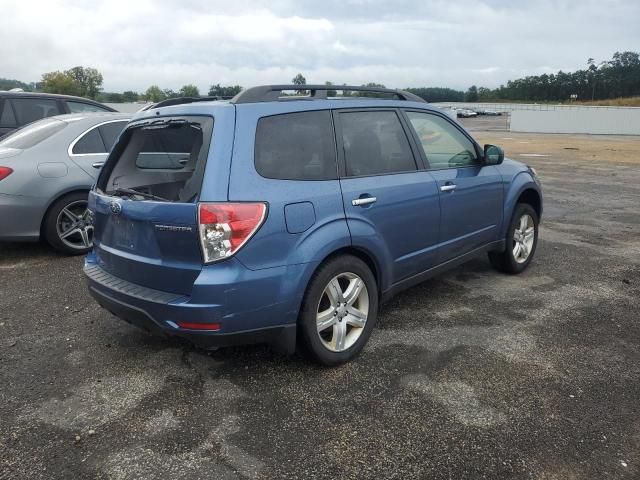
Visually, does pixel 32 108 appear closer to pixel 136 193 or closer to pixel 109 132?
pixel 109 132

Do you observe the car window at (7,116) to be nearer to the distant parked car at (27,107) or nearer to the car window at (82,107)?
the distant parked car at (27,107)

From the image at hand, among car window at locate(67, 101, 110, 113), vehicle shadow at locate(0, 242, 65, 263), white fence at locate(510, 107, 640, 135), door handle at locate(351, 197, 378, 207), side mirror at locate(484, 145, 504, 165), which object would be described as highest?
car window at locate(67, 101, 110, 113)

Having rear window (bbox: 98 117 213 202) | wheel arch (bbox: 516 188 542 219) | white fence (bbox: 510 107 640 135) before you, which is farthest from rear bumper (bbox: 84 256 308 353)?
white fence (bbox: 510 107 640 135)

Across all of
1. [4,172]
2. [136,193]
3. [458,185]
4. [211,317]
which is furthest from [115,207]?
[4,172]

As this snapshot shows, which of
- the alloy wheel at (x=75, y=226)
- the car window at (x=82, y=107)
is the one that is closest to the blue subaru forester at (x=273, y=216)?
the alloy wheel at (x=75, y=226)

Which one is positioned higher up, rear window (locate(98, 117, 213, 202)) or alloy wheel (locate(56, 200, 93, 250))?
rear window (locate(98, 117, 213, 202))

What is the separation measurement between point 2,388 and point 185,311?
1.38m

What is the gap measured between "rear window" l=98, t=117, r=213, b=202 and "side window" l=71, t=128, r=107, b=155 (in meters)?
2.54

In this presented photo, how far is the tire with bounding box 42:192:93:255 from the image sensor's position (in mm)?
5934

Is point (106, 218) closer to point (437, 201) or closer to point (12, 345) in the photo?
point (12, 345)

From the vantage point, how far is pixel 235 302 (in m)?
2.99

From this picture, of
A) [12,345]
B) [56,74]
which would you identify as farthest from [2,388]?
[56,74]

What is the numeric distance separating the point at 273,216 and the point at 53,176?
382cm

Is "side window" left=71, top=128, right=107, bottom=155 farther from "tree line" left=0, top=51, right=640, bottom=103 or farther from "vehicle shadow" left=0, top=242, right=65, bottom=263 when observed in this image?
"tree line" left=0, top=51, right=640, bottom=103
